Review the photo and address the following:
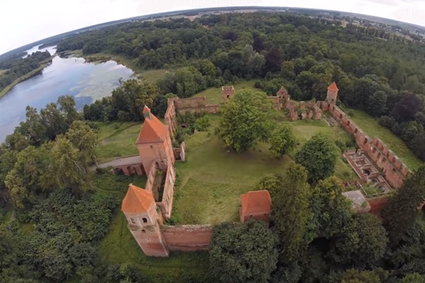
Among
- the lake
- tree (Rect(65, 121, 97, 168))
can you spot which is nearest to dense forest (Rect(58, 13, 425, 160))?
the lake

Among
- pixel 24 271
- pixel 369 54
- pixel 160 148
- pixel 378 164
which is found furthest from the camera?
pixel 369 54

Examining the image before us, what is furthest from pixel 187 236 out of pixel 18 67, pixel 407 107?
pixel 18 67

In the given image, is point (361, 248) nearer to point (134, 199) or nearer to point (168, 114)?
point (134, 199)

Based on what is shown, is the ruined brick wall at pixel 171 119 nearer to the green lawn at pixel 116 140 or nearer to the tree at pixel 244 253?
the green lawn at pixel 116 140

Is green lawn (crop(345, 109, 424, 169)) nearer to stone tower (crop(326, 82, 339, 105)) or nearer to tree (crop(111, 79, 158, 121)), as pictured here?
stone tower (crop(326, 82, 339, 105))

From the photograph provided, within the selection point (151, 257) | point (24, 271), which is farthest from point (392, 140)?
point (24, 271)

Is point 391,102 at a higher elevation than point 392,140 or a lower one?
higher
